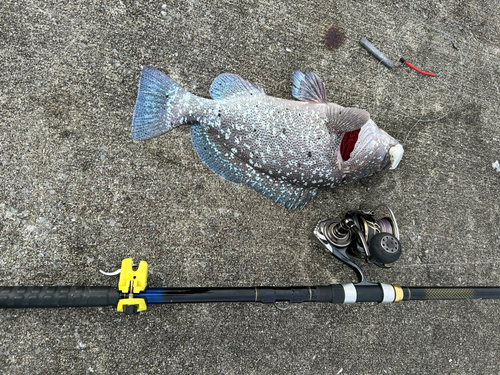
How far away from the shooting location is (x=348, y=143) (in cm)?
201

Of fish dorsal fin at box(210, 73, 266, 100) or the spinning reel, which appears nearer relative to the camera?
the spinning reel

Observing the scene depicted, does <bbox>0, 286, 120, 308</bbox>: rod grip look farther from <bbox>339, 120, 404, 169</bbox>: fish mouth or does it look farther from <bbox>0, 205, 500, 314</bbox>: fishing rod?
<bbox>339, 120, 404, 169</bbox>: fish mouth

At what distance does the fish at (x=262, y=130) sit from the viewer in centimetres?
182

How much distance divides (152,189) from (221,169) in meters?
0.46

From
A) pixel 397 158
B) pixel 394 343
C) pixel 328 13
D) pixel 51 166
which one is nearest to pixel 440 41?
pixel 328 13

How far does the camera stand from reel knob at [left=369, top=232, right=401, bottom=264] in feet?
5.15

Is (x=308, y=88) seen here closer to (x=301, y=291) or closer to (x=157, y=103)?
(x=157, y=103)

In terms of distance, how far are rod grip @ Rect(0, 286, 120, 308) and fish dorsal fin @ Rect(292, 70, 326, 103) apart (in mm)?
1609

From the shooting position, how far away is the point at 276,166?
1861 mm

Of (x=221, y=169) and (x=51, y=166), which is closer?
(x=51, y=166)

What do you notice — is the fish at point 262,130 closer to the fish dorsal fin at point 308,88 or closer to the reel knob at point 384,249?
the fish dorsal fin at point 308,88

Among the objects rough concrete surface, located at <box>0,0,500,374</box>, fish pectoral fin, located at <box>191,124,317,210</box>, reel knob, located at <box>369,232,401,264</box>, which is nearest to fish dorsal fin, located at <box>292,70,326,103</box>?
rough concrete surface, located at <box>0,0,500,374</box>

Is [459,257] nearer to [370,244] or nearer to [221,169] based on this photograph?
[370,244]

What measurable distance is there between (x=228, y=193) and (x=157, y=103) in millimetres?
721
